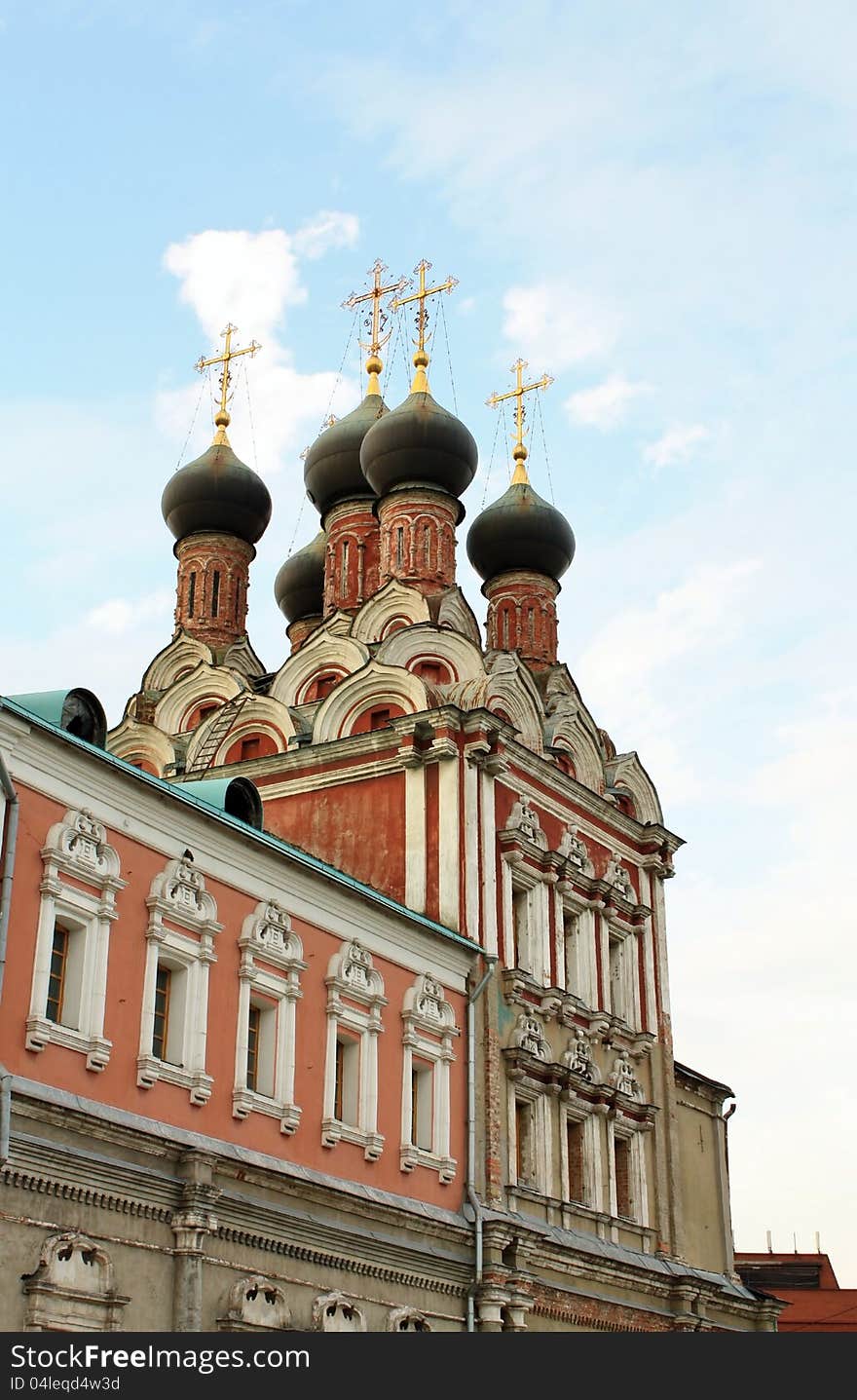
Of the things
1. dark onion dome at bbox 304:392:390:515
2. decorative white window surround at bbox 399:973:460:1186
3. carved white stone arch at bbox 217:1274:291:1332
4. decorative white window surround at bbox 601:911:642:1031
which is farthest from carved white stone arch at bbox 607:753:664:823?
carved white stone arch at bbox 217:1274:291:1332

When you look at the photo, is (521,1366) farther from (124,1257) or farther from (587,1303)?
(587,1303)

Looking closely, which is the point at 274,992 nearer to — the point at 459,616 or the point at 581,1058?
the point at 581,1058

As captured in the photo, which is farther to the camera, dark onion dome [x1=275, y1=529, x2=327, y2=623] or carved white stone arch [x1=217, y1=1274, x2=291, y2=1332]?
dark onion dome [x1=275, y1=529, x2=327, y2=623]

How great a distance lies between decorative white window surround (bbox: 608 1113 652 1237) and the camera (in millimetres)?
21156

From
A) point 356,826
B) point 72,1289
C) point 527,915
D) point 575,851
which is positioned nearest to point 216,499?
point 356,826

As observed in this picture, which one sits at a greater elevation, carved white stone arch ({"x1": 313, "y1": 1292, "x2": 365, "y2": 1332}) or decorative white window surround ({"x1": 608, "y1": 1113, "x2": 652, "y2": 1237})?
decorative white window surround ({"x1": 608, "y1": 1113, "x2": 652, "y2": 1237})

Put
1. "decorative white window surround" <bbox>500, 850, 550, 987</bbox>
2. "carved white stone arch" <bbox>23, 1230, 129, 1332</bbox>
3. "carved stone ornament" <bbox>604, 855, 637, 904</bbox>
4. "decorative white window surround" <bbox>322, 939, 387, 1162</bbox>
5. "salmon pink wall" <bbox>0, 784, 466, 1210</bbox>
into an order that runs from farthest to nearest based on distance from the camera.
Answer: "carved stone ornament" <bbox>604, 855, 637, 904</bbox> < "decorative white window surround" <bbox>500, 850, 550, 987</bbox> < "decorative white window surround" <bbox>322, 939, 387, 1162</bbox> < "salmon pink wall" <bbox>0, 784, 466, 1210</bbox> < "carved white stone arch" <bbox>23, 1230, 129, 1332</bbox>

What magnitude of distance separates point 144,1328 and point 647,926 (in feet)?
36.5

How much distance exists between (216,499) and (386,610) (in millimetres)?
3872

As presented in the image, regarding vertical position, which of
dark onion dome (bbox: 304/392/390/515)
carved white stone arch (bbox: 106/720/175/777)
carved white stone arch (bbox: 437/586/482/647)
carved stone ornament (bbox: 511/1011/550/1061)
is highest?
dark onion dome (bbox: 304/392/390/515)

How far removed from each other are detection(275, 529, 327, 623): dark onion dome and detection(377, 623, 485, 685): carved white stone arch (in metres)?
6.12

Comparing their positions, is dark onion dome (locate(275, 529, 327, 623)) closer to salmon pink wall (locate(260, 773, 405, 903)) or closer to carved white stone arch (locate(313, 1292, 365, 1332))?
salmon pink wall (locate(260, 773, 405, 903))

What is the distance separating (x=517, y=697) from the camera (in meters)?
21.9

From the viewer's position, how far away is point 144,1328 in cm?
1363
